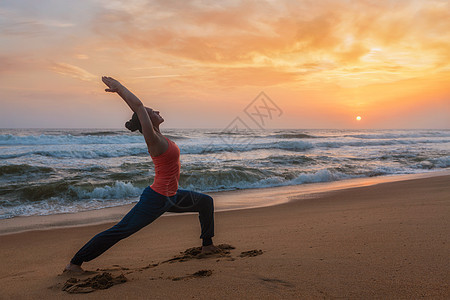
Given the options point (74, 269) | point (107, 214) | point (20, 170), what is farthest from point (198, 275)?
point (20, 170)

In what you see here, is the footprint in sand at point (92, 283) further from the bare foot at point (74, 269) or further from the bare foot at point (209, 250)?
the bare foot at point (209, 250)

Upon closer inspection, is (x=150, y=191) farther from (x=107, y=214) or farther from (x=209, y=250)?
(x=107, y=214)

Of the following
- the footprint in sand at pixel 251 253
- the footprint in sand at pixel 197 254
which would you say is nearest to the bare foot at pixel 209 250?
the footprint in sand at pixel 197 254

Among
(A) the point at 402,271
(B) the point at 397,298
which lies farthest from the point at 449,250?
(B) the point at 397,298

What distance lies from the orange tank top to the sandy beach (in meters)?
0.79

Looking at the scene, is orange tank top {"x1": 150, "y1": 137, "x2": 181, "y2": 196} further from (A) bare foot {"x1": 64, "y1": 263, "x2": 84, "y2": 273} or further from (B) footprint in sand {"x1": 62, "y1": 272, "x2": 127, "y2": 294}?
(A) bare foot {"x1": 64, "y1": 263, "x2": 84, "y2": 273}

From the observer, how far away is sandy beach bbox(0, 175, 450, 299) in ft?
9.25

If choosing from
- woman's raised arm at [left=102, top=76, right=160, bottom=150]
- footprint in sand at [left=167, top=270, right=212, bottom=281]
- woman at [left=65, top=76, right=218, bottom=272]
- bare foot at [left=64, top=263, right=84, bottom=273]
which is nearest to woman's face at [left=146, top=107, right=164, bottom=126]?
woman at [left=65, top=76, right=218, bottom=272]

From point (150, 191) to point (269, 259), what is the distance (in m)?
1.36

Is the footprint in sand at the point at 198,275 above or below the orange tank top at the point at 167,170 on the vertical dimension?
below

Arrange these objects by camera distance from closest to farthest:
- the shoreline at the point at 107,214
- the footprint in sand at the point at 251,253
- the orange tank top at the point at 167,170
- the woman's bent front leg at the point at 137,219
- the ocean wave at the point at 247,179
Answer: the orange tank top at the point at 167,170 → the woman's bent front leg at the point at 137,219 → the footprint in sand at the point at 251,253 → the shoreline at the point at 107,214 → the ocean wave at the point at 247,179

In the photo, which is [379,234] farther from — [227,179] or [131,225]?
[227,179]

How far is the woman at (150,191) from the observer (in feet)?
10.1

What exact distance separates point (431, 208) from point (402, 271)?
3462mm
